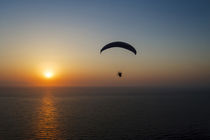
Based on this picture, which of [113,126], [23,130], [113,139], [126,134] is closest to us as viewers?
[113,139]

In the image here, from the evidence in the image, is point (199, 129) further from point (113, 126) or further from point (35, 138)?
point (35, 138)

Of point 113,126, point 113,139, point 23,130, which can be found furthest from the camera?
point 113,126

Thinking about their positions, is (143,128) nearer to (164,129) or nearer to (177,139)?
(164,129)

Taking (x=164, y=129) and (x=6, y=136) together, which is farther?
(x=164, y=129)

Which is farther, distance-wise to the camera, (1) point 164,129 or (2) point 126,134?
(1) point 164,129

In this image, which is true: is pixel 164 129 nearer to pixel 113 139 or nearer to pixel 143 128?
pixel 143 128

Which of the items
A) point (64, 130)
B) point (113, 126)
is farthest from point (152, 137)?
point (64, 130)

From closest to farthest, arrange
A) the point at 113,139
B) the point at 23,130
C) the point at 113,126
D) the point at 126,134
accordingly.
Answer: the point at 113,139 < the point at 126,134 < the point at 23,130 < the point at 113,126

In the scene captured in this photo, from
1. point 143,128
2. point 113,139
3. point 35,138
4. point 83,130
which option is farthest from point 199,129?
point 35,138
